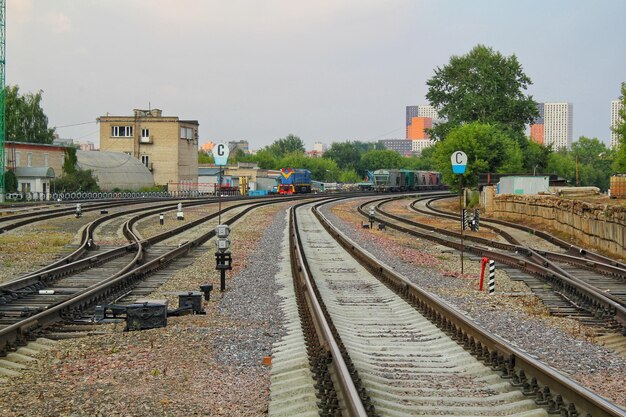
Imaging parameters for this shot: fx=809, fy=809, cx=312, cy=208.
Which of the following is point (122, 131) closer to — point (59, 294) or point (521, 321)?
point (59, 294)

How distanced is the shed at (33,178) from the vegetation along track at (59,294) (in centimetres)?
5045

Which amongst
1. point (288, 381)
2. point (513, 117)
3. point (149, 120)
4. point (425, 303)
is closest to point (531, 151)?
point (513, 117)

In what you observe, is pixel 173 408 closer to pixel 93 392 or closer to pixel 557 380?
pixel 93 392

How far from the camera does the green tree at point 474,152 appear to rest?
63.8 metres

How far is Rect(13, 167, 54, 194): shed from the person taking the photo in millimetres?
69312

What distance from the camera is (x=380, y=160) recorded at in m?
188

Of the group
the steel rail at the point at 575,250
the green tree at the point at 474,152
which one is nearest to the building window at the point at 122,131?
the green tree at the point at 474,152

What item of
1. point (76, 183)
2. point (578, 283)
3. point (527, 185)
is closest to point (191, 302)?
point (578, 283)

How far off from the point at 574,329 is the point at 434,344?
270 cm

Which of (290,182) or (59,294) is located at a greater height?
(290,182)

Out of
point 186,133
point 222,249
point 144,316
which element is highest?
point 186,133

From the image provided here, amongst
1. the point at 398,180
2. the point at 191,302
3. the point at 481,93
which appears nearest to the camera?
the point at 191,302

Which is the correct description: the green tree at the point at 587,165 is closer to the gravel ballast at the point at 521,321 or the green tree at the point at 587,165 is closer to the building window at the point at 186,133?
the building window at the point at 186,133

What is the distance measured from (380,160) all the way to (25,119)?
98158 millimetres
